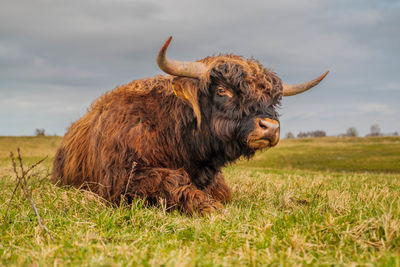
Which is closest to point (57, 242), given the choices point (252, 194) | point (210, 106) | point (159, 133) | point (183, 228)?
point (183, 228)

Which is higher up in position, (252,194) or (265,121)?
(265,121)

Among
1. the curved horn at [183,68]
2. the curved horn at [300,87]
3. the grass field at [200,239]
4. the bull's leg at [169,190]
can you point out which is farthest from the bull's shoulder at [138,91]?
the curved horn at [300,87]

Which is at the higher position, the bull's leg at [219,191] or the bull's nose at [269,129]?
the bull's nose at [269,129]

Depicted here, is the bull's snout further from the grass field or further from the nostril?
the grass field

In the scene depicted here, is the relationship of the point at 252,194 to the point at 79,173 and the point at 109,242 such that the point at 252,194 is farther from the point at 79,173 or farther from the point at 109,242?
the point at 109,242

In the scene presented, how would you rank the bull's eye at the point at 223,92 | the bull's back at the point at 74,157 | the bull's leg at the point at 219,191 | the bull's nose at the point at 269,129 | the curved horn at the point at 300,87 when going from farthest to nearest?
Answer: the curved horn at the point at 300,87
the bull's back at the point at 74,157
the bull's leg at the point at 219,191
the bull's eye at the point at 223,92
the bull's nose at the point at 269,129

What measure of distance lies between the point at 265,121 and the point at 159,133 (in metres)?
1.33

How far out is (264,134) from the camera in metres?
3.74

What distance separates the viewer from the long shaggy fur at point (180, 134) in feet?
13.2

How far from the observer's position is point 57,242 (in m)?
2.70

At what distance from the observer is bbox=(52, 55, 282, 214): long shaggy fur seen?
4.02 m

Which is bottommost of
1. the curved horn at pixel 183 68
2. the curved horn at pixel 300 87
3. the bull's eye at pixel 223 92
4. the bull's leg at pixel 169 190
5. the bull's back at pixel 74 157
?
the bull's leg at pixel 169 190

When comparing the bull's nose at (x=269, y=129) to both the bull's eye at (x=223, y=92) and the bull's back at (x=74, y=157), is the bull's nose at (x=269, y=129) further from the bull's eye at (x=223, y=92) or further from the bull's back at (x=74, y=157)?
the bull's back at (x=74, y=157)

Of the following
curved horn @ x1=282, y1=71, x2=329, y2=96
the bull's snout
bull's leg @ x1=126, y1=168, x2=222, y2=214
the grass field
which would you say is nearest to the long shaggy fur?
bull's leg @ x1=126, y1=168, x2=222, y2=214
